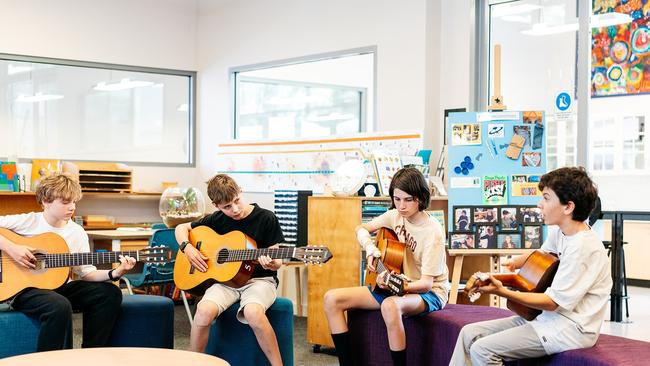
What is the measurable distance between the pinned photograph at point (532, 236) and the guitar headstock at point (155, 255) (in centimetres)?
222

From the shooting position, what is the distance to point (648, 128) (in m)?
8.03

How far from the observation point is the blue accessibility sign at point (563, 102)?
579cm

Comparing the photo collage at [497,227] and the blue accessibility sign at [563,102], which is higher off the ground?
the blue accessibility sign at [563,102]

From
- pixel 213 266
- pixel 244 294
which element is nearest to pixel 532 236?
pixel 244 294

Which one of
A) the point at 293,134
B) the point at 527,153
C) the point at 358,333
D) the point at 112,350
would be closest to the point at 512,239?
the point at 527,153

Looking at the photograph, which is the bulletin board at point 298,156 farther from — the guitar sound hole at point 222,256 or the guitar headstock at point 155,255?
the guitar headstock at point 155,255

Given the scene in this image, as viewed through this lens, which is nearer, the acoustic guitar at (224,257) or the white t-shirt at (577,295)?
the white t-shirt at (577,295)

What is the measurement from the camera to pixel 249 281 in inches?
173

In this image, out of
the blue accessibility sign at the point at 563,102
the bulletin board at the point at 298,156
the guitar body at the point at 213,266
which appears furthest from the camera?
the bulletin board at the point at 298,156

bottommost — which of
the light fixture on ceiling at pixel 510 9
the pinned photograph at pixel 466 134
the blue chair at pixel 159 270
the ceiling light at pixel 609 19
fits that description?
the blue chair at pixel 159 270

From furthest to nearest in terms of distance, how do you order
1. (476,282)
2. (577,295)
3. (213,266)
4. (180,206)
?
(180,206)
(213,266)
(476,282)
(577,295)

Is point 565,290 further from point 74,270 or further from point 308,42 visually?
point 308,42

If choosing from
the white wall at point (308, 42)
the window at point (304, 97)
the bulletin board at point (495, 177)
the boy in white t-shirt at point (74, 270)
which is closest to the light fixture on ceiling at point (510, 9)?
the white wall at point (308, 42)

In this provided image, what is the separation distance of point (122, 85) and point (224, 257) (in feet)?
13.2
